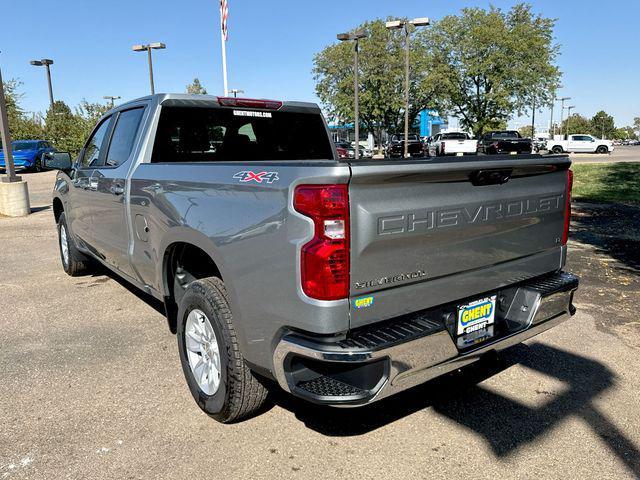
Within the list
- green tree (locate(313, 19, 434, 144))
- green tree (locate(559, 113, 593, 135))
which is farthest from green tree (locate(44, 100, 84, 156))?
green tree (locate(559, 113, 593, 135))

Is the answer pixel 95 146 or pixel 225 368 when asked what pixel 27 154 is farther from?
pixel 225 368

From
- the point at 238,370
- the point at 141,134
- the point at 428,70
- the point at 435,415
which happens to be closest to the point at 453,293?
the point at 435,415

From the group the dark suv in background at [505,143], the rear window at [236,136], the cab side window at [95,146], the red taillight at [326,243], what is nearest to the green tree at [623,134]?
the dark suv in background at [505,143]

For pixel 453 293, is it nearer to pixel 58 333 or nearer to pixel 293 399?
pixel 293 399

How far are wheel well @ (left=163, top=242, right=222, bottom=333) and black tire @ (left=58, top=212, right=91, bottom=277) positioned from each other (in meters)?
2.98

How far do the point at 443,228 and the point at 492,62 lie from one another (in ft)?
148

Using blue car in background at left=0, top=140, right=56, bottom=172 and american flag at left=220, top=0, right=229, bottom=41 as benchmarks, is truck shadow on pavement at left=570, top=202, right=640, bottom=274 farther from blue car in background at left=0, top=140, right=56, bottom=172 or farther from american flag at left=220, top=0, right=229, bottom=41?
blue car in background at left=0, top=140, right=56, bottom=172

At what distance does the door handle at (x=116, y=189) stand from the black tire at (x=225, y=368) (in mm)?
1356

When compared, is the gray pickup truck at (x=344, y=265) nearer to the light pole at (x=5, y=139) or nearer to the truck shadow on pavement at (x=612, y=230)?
the truck shadow on pavement at (x=612, y=230)

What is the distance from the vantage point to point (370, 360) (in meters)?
2.22

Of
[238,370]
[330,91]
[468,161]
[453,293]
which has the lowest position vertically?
[238,370]

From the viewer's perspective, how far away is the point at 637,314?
474cm

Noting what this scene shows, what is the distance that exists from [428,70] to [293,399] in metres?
46.8

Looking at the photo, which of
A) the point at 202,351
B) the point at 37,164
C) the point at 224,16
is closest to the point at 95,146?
the point at 202,351
